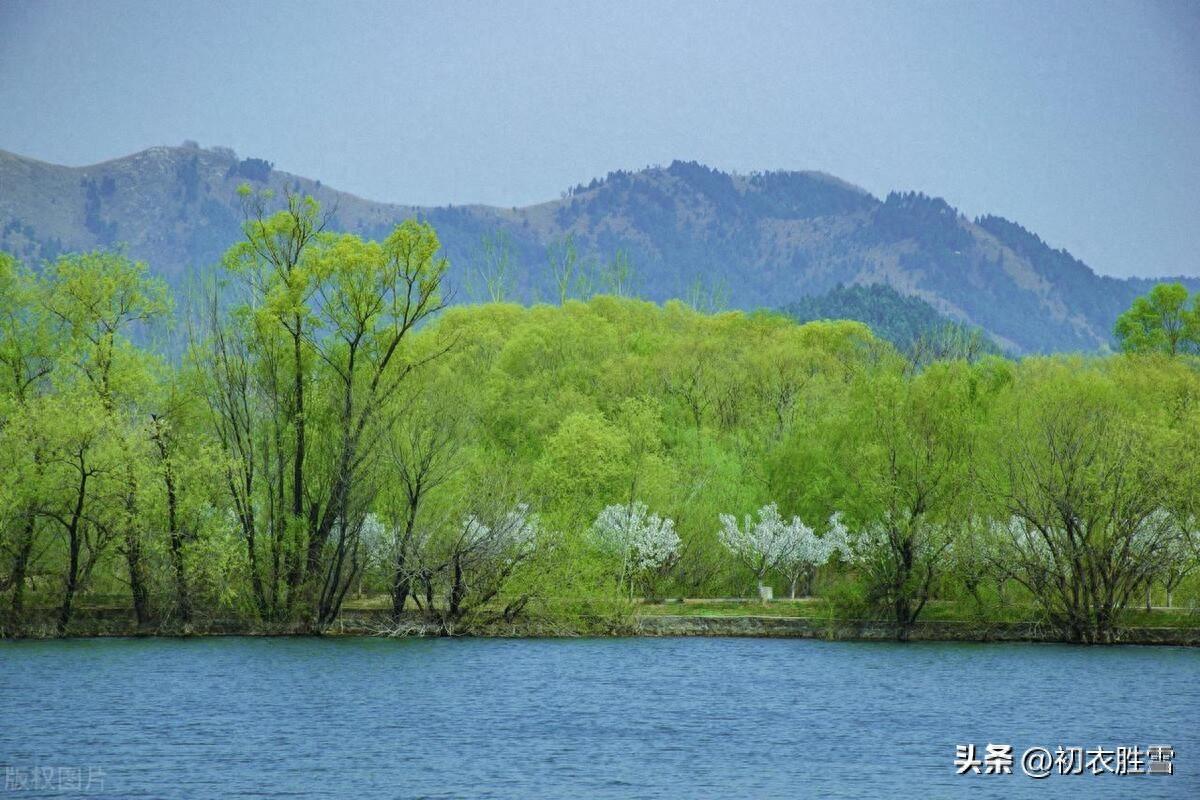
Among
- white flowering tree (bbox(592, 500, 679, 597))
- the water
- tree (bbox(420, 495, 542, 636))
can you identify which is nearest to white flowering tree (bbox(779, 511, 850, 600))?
white flowering tree (bbox(592, 500, 679, 597))

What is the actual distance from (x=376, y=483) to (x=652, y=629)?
1144 centimetres

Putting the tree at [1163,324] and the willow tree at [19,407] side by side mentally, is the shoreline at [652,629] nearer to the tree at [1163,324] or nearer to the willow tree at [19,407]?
A: the willow tree at [19,407]

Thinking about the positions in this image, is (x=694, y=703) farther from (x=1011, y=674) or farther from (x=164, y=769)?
(x=164, y=769)

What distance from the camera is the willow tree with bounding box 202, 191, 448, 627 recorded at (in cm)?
4978

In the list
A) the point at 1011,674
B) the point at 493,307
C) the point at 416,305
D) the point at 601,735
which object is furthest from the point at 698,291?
the point at 601,735

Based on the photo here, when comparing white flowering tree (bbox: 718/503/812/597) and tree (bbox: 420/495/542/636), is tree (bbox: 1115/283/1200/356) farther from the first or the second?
tree (bbox: 420/495/542/636)

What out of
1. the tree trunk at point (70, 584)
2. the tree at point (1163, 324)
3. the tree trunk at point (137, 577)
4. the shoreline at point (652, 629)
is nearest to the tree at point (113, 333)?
the tree trunk at point (137, 577)

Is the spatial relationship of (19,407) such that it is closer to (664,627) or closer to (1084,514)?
(664,627)

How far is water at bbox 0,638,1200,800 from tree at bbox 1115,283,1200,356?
54.7m

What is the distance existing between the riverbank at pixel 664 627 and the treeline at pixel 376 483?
18.7 inches

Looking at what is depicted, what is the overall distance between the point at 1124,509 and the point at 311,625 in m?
28.8

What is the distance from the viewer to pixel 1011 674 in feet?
136

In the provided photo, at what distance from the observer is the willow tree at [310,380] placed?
4978 centimetres

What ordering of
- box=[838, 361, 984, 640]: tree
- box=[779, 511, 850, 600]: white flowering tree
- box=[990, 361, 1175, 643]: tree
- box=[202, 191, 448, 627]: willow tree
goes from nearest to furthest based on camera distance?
box=[990, 361, 1175, 643]: tree
box=[202, 191, 448, 627]: willow tree
box=[838, 361, 984, 640]: tree
box=[779, 511, 850, 600]: white flowering tree
